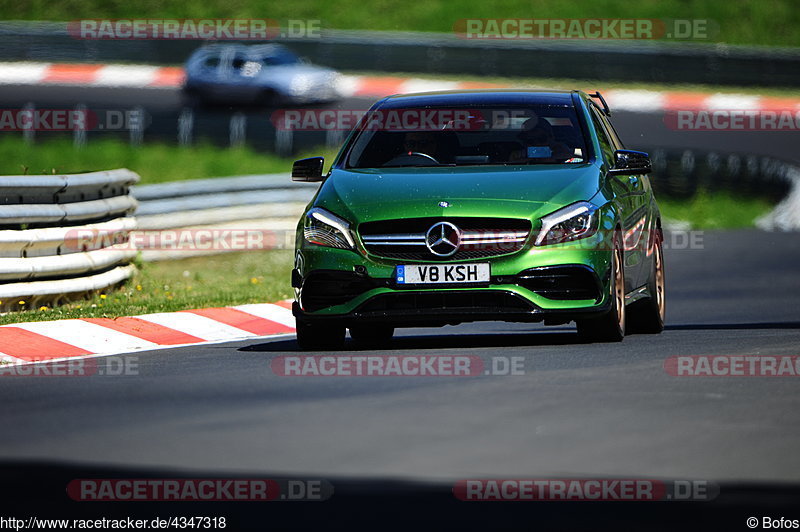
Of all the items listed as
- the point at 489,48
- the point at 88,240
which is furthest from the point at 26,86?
the point at 88,240

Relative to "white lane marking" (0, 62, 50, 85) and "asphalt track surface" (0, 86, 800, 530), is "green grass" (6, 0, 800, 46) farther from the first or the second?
"asphalt track surface" (0, 86, 800, 530)

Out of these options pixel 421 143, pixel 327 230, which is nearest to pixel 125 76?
pixel 421 143

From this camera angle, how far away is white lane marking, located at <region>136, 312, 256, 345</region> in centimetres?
1227

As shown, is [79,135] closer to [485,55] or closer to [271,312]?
[485,55]

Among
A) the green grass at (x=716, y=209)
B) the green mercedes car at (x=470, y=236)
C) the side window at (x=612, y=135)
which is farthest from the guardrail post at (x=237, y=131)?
the green mercedes car at (x=470, y=236)

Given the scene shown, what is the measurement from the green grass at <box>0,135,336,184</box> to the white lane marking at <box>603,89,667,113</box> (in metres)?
6.47

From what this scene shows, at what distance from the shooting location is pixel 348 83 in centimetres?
3419

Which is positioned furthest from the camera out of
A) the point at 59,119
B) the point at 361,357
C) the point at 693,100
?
the point at 693,100

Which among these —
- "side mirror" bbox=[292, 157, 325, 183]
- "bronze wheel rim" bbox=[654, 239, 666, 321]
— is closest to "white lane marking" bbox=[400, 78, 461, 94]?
"bronze wheel rim" bbox=[654, 239, 666, 321]

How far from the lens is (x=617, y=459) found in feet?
21.1

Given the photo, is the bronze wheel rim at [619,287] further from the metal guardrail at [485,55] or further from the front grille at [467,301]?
the metal guardrail at [485,55]

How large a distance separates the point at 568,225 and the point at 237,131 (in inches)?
738

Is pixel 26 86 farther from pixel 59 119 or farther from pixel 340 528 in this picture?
pixel 340 528

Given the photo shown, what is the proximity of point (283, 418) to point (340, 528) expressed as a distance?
2.05m
